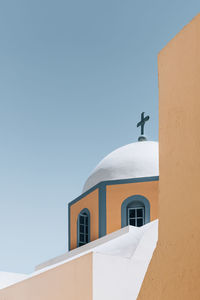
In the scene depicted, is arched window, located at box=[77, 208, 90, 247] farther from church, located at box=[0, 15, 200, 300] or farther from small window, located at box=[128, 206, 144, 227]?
small window, located at box=[128, 206, 144, 227]

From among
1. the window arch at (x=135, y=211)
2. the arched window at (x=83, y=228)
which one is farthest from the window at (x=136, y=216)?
the arched window at (x=83, y=228)

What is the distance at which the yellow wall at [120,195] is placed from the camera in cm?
858

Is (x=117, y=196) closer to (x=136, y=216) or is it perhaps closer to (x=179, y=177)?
(x=136, y=216)

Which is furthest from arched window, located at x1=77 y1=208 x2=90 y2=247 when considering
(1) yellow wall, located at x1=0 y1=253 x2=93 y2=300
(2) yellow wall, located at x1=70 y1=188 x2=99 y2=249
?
(1) yellow wall, located at x1=0 y1=253 x2=93 y2=300

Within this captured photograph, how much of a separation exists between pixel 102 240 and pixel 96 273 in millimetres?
2663

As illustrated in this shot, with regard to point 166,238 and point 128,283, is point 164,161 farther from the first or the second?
point 128,283

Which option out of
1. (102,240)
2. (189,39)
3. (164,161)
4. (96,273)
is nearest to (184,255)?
(164,161)

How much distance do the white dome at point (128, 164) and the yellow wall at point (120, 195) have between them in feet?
1.57

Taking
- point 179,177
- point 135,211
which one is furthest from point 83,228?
point 179,177

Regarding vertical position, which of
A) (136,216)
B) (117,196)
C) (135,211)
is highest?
(117,196)

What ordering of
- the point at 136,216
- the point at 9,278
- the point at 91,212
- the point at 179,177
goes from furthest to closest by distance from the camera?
1. the point at 9,278
2. the point at 91,212
3. the point at 136,216
4. the point at 179,177

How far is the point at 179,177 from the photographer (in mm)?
2123

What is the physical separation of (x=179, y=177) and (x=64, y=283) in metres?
3.81

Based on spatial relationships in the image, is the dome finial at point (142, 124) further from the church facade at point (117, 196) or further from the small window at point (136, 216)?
the small window at point (136, 216)
